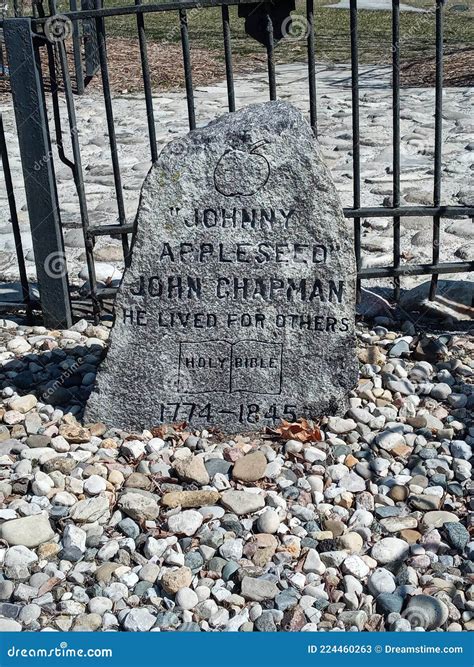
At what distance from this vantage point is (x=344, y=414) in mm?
3789

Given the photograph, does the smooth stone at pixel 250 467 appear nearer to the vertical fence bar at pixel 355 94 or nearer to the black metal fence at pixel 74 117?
the black metal fence at pixel 74 117

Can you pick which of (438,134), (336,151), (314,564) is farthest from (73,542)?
(336,151)

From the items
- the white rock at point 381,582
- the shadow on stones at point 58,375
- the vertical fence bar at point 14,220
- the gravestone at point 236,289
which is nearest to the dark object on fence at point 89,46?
the vertical fence bar at point 14,220

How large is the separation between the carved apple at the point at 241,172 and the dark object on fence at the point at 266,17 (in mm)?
849

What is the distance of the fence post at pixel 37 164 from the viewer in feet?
13.4

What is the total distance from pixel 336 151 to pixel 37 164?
3679mm

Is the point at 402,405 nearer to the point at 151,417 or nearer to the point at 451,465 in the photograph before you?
the point at 451,465

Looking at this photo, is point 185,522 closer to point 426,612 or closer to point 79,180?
point 426,612

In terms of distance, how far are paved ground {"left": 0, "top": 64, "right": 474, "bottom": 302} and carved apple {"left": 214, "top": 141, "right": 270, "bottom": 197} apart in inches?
66.2

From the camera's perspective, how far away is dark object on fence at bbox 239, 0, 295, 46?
13.2ft

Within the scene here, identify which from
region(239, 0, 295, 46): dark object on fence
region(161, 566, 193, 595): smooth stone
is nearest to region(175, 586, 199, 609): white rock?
region(161, 566, 193, 595): smooth stone

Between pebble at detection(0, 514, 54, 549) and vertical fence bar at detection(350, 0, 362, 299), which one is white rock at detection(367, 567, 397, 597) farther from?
vertical fence bar at detection(350, 0, 362, 299)

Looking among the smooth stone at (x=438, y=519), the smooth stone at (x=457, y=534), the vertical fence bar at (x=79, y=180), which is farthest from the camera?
the vertical fence bar at (x=79, y=180)

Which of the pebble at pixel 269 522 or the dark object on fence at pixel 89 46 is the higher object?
the dark object on fence at pixel 89 46
